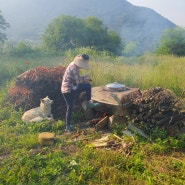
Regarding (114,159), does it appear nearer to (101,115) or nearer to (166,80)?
(101,115)

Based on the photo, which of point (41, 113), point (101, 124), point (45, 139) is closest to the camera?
point (45, 139)

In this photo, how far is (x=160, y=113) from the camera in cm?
510

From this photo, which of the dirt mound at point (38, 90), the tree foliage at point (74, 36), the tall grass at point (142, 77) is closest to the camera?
the dirt mound at point (38, 90)

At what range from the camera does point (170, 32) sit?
90.5 ft

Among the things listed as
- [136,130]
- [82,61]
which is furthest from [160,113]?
[82,61]

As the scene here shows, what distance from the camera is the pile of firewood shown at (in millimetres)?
5004

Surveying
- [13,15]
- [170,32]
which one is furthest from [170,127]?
[13,15]

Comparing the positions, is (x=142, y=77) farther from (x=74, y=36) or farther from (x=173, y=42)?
(x=74, y=36)

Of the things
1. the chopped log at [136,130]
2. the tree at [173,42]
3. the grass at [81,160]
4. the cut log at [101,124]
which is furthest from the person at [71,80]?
the tree at [173,42]

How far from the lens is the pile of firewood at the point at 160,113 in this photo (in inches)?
197

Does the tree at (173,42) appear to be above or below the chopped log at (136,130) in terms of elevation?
above

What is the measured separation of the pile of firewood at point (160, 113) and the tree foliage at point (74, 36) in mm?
30082

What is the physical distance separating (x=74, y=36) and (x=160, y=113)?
31804mm

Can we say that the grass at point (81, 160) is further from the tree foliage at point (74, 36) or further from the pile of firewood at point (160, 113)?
→ the tree foliage at point (74, 36)
